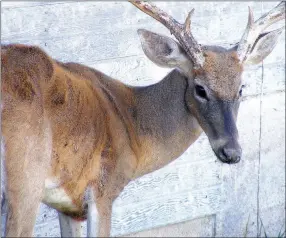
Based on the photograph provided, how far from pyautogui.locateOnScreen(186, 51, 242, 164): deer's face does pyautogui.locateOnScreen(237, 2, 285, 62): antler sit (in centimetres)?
7

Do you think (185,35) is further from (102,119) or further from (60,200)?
(60,200)

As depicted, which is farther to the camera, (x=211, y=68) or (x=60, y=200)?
(x=211, y=68)

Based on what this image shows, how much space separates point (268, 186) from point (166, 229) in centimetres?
96

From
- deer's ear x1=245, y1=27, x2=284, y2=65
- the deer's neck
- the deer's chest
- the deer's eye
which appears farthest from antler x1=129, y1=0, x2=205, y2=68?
the deer's chest

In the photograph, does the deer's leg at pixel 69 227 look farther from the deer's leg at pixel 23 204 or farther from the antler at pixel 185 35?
the antler at pixel 185 35

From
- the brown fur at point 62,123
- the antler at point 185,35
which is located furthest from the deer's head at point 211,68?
the brown fur at point 62,123

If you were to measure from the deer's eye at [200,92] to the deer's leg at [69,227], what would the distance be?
1099 mm

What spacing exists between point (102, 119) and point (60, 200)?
0.52m

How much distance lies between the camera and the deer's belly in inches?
197

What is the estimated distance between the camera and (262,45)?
5.72 meters

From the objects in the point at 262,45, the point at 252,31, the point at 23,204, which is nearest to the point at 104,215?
the point at 23,204

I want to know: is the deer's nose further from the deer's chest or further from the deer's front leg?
the deer's chest

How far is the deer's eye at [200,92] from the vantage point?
208 inches

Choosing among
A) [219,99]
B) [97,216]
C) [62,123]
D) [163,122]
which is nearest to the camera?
[62,123]
